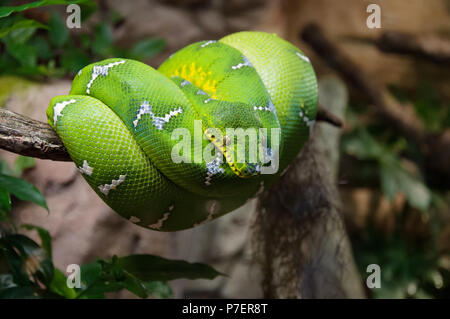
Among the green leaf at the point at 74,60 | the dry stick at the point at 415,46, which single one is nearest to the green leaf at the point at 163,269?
the green leaf at the point at 74,60

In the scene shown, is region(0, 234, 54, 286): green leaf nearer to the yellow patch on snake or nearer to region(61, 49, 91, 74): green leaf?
the yellow patch on snake

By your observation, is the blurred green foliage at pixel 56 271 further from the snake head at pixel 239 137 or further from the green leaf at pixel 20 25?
the snake head at pixel 239 137

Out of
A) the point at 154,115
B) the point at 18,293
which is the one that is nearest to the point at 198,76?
the point at 154,115

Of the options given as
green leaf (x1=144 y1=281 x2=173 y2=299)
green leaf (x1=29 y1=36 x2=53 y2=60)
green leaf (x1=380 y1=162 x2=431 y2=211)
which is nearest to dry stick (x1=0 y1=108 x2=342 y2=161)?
green leaf (x1=144 y1=281 x2=173 y2=299)

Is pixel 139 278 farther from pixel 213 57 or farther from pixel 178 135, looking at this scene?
pixel 213 57

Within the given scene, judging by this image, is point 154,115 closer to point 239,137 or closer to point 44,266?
point 239,137
